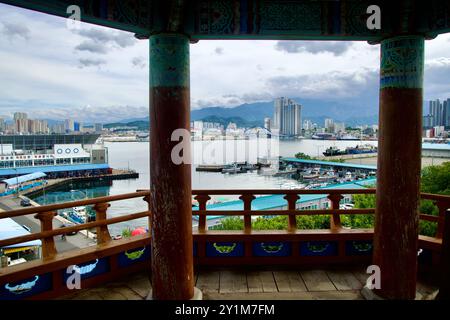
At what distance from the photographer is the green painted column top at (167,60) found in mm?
3084

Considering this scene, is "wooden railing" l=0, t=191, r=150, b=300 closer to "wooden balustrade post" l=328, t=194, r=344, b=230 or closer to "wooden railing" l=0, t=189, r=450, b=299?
"wooden railing" l=0, t=189, r=450, b=299

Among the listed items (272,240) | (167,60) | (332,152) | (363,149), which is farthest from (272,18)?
(332,152)

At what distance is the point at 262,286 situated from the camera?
12.9 ft

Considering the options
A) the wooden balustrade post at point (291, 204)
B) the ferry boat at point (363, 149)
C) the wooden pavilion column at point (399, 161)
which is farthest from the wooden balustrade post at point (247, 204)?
the ferry boat at point (363, 149)

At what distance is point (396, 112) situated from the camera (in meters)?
3.22

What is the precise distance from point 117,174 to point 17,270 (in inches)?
1744

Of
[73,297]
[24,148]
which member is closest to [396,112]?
[73,297]

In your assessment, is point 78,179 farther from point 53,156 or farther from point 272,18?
point 272,18

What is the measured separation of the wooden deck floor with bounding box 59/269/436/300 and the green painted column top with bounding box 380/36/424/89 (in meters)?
2.38

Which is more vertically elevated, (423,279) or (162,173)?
(162,173)

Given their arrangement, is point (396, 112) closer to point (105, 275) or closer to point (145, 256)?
point (145, 256)

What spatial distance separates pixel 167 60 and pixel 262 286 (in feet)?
9.53

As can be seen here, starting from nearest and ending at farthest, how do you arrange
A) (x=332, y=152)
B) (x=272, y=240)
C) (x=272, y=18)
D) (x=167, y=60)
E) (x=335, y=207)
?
(x=167, y=60) < (x=272, y=18) < (x=272, y=240) < (x=335, y=207) < (x=332, y=152)
